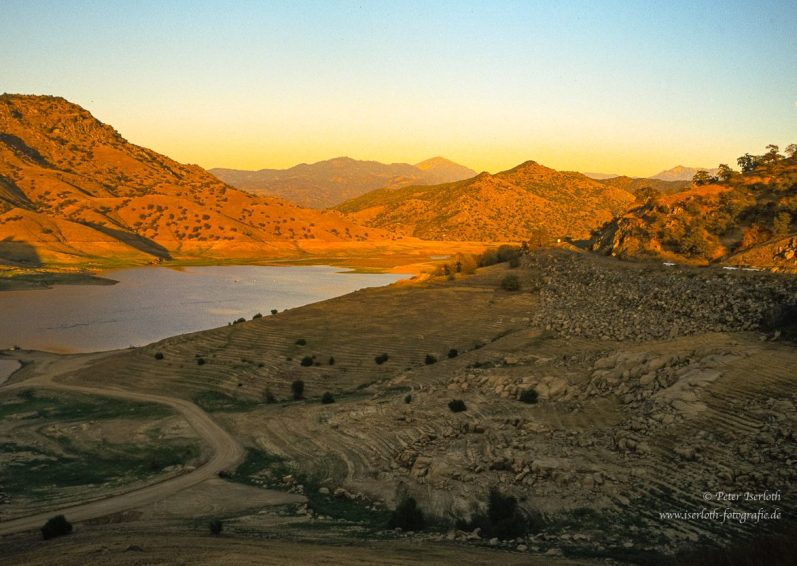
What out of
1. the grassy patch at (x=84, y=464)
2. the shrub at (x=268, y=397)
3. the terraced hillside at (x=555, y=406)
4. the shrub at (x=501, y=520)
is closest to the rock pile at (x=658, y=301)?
the terraced hillside at (x=555, y=406)

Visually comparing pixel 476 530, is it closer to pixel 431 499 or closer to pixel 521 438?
pixel 431 499

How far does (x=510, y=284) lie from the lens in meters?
42.7

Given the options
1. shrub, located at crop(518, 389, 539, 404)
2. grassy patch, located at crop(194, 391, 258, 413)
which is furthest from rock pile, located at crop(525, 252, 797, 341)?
grassy patch, located at crop(194, 391, 258, 413)

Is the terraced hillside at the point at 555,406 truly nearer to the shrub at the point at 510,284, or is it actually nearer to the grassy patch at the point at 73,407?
the grassy patch at the point at 73,407

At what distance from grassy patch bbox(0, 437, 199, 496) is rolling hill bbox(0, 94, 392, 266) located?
8150cm

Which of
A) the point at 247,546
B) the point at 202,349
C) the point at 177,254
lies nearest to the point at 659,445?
the point at 247,546

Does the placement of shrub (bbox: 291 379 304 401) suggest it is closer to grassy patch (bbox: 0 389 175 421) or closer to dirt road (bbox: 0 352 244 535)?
dirt road (bbox: 0 352 244 535)

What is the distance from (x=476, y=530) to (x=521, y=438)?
4.24 m

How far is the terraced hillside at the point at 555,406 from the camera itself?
41.7 feet

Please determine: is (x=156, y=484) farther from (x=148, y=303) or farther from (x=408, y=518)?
(x=148, y=303)

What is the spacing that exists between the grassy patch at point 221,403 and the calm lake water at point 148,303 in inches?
898

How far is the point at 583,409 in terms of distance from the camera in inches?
702

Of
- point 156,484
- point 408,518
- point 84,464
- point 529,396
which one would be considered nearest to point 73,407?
point 84,464

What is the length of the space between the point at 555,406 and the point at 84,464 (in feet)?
48.1
